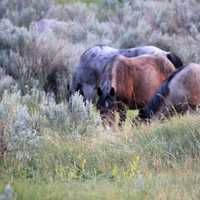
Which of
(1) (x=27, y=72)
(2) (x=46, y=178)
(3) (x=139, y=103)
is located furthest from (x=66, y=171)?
(1) (x=27, y=72)

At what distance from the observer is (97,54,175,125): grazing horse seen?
1014 centimetres

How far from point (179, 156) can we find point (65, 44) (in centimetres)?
858

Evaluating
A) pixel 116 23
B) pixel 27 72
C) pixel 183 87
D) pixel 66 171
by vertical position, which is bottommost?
pixel 116 23

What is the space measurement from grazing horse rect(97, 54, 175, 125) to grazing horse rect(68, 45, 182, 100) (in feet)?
2.18

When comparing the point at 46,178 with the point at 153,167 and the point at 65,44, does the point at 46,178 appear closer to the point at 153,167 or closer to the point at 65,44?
the point at 153,167

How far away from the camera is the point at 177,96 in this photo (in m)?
9.19

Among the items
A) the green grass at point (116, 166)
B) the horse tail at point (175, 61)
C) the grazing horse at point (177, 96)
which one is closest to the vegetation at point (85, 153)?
the green grass at point (116, 166)

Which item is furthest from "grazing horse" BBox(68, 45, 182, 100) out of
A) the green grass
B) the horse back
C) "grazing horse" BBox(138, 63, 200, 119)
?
the green grass

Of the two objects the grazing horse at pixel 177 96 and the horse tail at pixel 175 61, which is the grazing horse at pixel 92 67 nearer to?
the horse tail at pixel 175 61

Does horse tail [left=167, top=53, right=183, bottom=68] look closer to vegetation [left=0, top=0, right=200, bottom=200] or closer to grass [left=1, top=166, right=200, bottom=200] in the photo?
vegetation [left=0, top=0, right=200, bottom=200]

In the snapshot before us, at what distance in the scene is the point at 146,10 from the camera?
2125cm

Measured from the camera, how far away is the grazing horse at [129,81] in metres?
10.1

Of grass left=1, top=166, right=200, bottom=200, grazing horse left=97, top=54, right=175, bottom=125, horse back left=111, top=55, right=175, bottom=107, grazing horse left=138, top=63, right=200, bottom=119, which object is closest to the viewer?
grass left=1, top=166, right=200, bottom=200

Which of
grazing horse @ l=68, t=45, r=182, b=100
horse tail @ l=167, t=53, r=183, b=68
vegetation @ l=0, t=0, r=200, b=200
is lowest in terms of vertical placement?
grazing horse @ l=68, t=45, r=182, b=100
